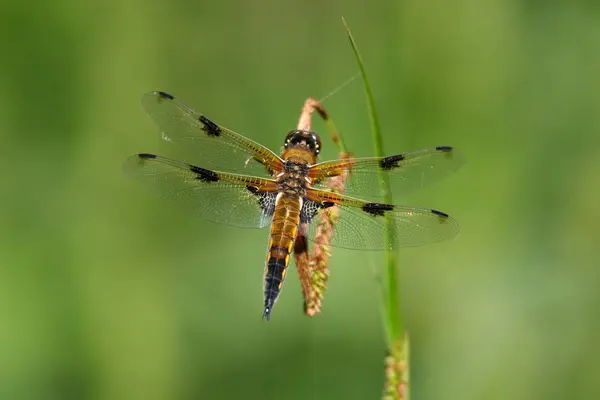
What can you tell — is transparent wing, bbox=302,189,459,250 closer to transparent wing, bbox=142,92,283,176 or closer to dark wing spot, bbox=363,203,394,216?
dark wing spot, bbox=363,203,394,216

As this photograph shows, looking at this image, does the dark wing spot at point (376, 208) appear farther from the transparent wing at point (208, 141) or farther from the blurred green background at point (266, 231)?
the blurred green background at point (266, 231)

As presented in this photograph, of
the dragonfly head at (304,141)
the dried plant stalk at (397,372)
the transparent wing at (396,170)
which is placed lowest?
the dried plant stalk at (397,372)

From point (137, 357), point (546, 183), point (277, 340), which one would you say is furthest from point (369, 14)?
point (137, 357)

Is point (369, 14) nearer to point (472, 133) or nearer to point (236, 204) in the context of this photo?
point (472, 133)

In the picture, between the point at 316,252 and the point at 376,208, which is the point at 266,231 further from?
the point at 316,252

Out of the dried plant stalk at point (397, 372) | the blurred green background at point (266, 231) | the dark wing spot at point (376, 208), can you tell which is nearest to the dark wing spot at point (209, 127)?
the dark wing spot at point (376, 208)

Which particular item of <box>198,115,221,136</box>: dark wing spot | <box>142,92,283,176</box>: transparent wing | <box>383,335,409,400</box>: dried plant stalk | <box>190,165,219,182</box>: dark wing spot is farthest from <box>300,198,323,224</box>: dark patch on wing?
<box>383,335,409,400</box>: dried plant stalk
